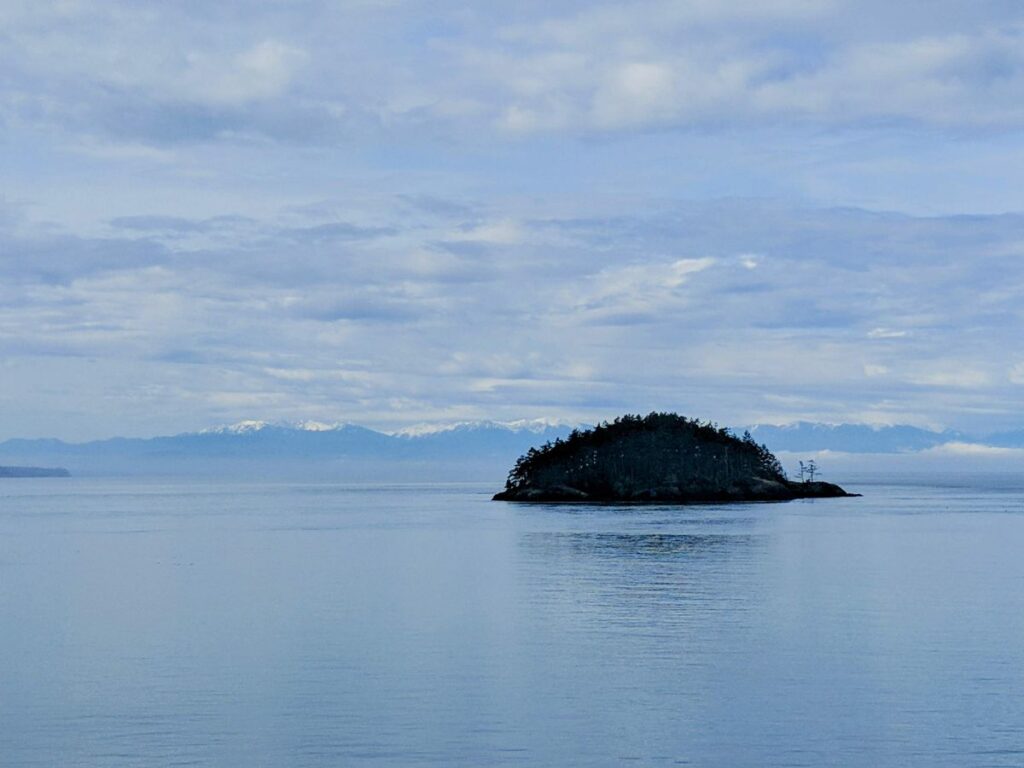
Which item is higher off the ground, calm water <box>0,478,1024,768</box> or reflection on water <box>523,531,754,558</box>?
reflection on water <box>523,531,754,558</box>

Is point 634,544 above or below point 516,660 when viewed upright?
above

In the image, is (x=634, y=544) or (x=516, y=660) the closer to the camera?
(x=516, y=660)

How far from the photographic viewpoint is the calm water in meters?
31.4

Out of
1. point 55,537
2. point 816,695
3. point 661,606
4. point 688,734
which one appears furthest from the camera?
point 55,537

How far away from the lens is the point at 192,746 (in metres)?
→ 31.4

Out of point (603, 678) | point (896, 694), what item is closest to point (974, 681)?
point (896, 694)

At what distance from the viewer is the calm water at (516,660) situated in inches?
1235

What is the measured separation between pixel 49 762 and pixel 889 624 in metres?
33.8

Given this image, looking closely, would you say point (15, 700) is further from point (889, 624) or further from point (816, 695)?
point (889, 624)

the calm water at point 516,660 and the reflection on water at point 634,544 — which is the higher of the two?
the reflection on water at point 634,544

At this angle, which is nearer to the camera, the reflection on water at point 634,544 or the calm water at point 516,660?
the calm water at point 516,660

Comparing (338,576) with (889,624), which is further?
(338,576)

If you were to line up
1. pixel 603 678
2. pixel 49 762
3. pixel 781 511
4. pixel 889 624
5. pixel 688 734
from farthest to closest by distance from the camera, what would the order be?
pixel 781 511, pixel 889 624, pixel 603 678, pixel 688 734, pixel 49 762

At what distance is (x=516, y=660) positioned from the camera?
143 ft
